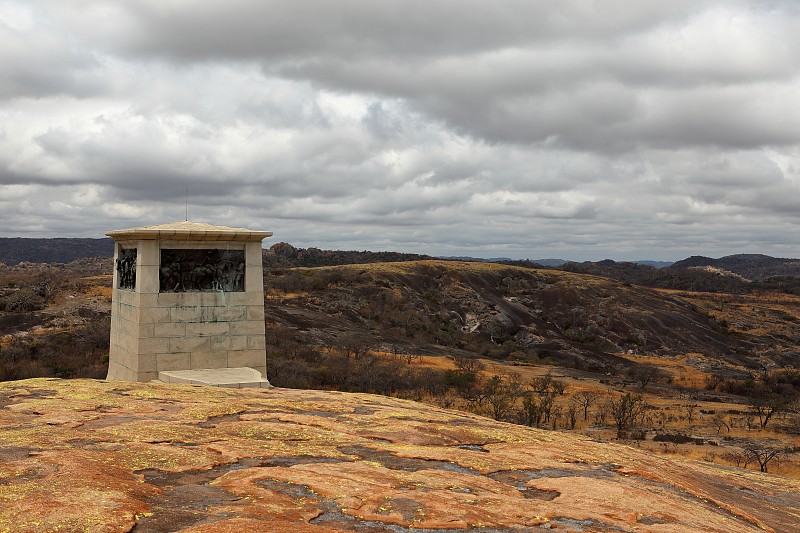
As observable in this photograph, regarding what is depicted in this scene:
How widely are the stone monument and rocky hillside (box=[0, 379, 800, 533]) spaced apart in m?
4.59

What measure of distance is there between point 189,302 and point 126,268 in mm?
2065

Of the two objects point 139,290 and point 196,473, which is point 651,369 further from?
point 196,473

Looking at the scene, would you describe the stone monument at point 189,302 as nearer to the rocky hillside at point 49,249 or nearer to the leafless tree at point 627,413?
the leafless tree at point 627,413

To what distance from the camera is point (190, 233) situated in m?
15.0

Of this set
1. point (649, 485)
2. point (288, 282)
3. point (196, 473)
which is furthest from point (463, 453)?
point (288, 282)

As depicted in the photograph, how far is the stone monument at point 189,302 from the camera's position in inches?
585

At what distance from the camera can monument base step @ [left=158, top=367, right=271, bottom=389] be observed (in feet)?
43.6

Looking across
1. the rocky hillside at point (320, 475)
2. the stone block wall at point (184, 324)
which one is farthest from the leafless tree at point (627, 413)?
the rocky hillside at point (320, 475)

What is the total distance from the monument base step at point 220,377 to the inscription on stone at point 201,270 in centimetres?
188

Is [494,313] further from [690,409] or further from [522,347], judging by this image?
[690,409]

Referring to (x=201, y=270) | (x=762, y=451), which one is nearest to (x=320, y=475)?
(x=201, y=270)

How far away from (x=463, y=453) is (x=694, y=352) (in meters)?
68.9

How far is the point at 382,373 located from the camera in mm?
35562

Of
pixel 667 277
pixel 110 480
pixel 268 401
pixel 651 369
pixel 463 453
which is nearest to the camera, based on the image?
pixel 110 480
